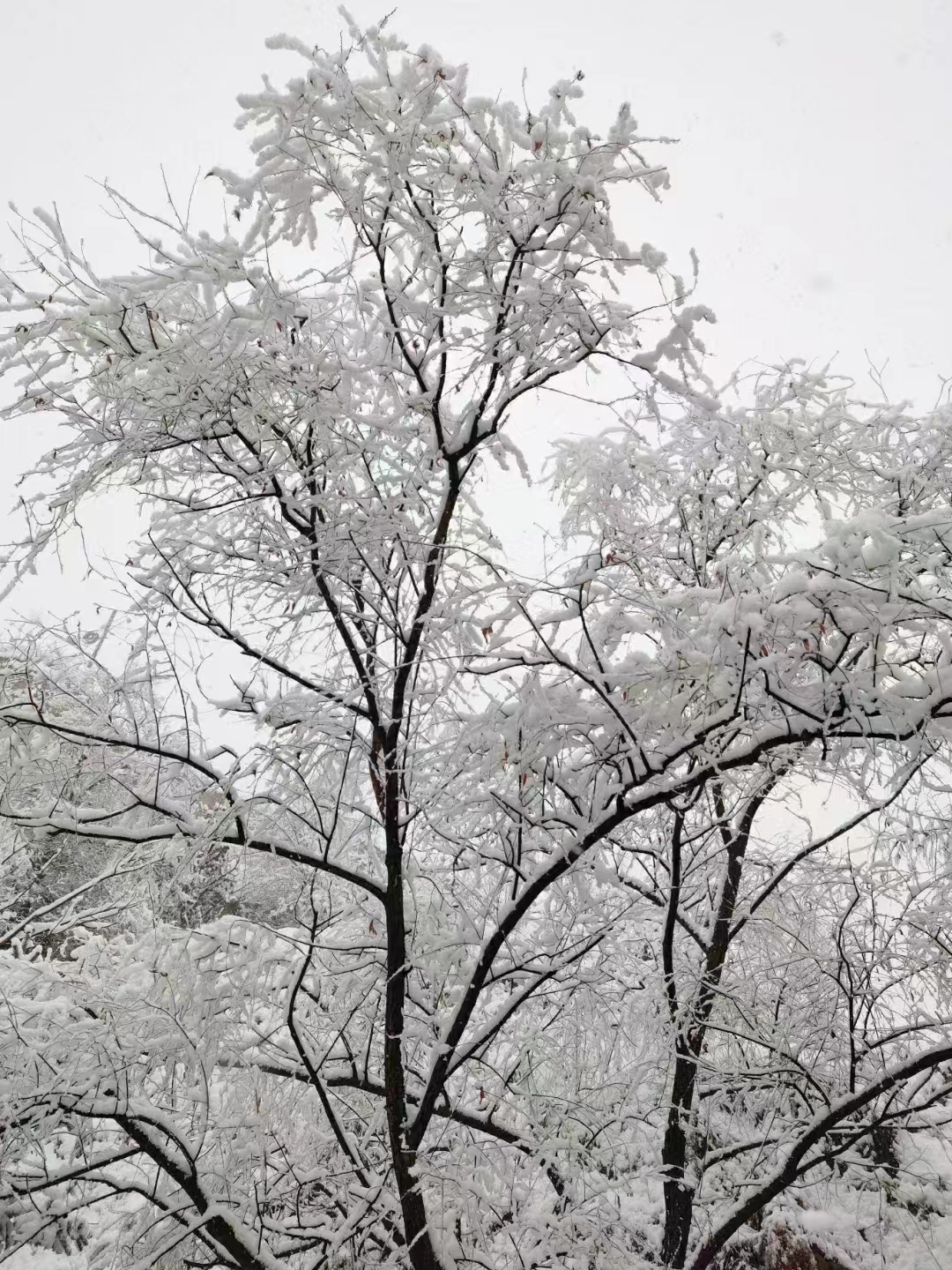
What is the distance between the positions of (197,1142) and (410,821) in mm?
1883

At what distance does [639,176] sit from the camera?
2.40 metres

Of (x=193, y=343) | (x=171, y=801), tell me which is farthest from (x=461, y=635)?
(x=171, y=801)

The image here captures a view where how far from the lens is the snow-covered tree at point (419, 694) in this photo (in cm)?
234

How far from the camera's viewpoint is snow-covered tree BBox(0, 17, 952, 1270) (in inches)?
92.2

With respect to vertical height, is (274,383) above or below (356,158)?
below

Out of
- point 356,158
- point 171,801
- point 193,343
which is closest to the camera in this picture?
point 193,343

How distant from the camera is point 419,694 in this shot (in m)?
2.78

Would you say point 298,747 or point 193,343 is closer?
point 193,343

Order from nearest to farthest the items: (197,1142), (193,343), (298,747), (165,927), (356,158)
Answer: (193,343), (356,158), (298,747), (197,1142), (165,927)

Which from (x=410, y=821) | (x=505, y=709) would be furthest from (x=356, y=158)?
(x=410, y=821)

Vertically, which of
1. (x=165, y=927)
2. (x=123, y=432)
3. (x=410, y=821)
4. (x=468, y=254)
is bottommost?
(x=165, y=927)

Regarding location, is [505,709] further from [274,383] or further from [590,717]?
[274,383]

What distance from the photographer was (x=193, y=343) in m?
2.38

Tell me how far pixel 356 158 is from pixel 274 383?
0.81 m
